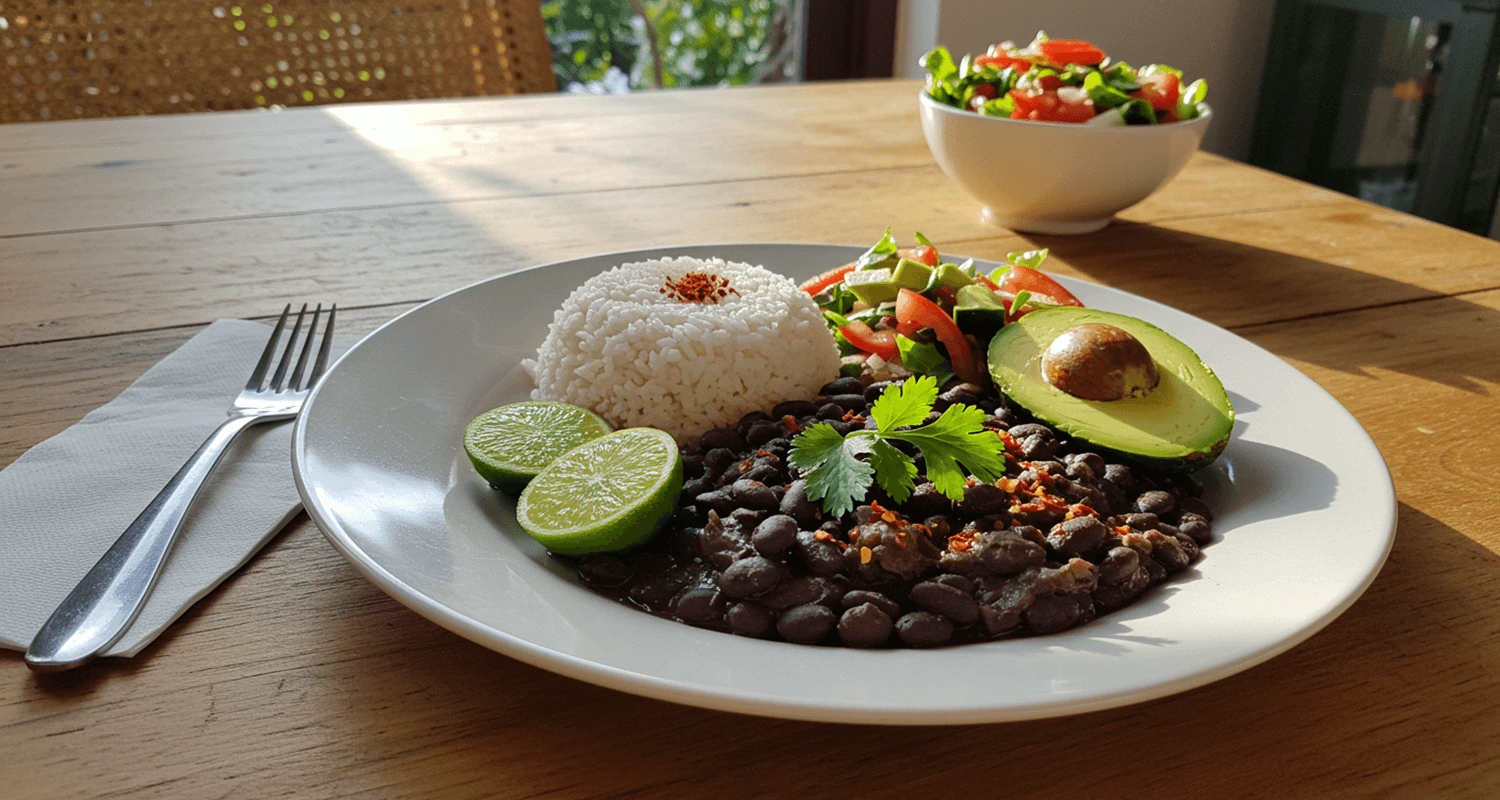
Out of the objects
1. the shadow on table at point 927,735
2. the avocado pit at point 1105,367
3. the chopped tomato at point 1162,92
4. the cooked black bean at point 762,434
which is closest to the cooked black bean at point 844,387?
the cooked black bean at point 762,434

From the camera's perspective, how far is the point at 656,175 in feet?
8.23

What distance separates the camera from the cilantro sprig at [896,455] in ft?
3.62

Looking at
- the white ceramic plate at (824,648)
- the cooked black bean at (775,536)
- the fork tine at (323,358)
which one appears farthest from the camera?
the fork tine at (323,358)

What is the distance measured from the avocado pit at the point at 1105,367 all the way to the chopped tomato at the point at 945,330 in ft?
Result: 0.57

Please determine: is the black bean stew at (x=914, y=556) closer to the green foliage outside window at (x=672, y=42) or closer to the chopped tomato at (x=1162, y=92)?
the chopped tomato at (x=1162, y=92)

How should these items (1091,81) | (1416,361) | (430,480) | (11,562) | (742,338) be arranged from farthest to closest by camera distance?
(1091,81) → (1416,361) → (742,338) → (430,480) → (11,562)

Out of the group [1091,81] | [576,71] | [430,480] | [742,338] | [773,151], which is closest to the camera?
[430,480]

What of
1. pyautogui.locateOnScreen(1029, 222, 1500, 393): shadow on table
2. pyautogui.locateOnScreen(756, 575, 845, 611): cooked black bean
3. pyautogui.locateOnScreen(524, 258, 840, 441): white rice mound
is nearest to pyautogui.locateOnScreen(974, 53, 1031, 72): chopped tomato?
pyautogui.locateOnScreen(1029, 222, 1500, 393): shadow on table

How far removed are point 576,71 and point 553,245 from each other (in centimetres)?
304

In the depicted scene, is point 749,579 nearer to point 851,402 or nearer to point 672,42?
point 851,402

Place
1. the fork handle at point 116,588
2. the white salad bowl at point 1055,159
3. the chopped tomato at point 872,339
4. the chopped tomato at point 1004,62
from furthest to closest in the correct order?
the chopped tomato at point 1004,62 < the white salad bowl at point 1055,159 < the chopped tomato at point 872,339 < the fork handle at point 116,588

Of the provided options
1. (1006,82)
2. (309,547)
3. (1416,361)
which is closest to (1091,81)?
(1006,82)

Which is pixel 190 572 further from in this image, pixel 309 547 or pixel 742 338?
pixel 742 338

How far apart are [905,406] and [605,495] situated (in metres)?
A: 0.34
